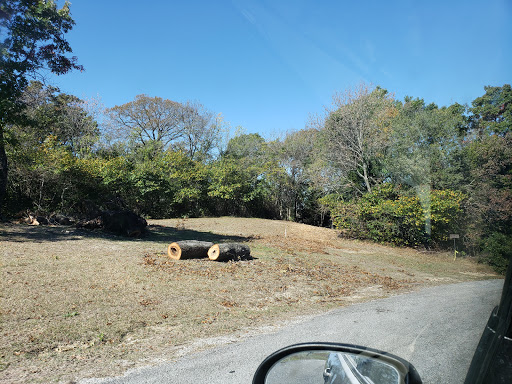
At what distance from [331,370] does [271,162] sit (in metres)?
27.9

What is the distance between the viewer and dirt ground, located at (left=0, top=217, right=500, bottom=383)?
4117mm

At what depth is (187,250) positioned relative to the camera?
10102mm

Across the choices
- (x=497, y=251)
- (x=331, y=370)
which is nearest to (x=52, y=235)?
(x=331, y=370)

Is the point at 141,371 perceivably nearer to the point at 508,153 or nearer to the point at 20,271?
the point at 508,153

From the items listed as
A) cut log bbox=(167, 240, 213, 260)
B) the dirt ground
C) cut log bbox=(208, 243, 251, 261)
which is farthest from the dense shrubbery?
cut log bbox=(167, 240, 213, 260)

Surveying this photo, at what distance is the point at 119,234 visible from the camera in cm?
1353

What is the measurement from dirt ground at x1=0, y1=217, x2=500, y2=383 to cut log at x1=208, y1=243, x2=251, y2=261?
331 millimetres

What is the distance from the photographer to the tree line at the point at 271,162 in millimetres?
1530

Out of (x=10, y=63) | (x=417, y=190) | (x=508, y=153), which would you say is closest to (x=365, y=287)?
(x=417, y=190)

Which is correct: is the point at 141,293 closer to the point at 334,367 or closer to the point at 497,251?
the point at 334,367

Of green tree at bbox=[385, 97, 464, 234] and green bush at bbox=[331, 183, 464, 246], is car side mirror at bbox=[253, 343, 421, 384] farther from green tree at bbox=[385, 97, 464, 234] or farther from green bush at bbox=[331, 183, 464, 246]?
green bush at bbox=[331, 183, 464, 246]

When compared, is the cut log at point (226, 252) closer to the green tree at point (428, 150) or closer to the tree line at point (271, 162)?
the tree line at point (271, 162)

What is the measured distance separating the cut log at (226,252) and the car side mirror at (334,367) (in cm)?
879

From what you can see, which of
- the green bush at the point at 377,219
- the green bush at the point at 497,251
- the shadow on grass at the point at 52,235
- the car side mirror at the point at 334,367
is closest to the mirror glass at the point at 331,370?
the car side mirror at the point at 334,367
